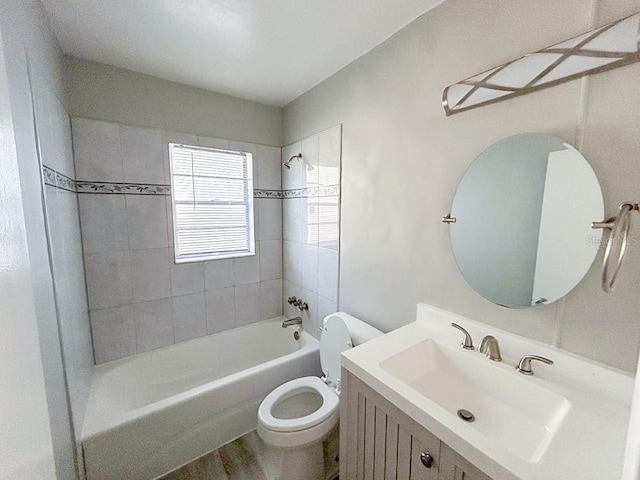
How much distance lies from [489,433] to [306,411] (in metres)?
1.08

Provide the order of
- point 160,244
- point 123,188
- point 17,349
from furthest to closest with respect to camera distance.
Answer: point 160,244, point 123,188, point 17,349

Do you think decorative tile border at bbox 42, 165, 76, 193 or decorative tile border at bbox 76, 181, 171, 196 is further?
decorative tile border at bbox 76, 181, 171, 196

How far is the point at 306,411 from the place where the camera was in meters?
1.61

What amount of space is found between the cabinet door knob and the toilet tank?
701 mm

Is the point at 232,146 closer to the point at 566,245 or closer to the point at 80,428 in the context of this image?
the point at 80,428

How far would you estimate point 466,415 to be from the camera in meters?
0.93

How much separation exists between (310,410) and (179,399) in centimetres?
78

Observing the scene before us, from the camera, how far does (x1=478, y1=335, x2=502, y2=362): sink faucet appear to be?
1.00m

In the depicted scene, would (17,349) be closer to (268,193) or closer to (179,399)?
(179,399)

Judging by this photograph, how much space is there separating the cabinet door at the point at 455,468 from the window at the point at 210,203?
201cm

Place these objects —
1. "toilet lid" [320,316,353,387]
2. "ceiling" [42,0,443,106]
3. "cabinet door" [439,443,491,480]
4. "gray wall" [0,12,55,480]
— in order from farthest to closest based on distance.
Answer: "toilet lid" [320,316,353,387]
"ceiling" [42,0,443,106]
"cabinet door" [439,443,491,480]
"gray wall" [0,12,55,480]

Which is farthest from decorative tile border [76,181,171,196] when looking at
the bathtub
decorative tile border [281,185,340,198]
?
the bathtub

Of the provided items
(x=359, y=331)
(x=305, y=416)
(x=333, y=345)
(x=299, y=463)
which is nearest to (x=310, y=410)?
(x=305, y=416)

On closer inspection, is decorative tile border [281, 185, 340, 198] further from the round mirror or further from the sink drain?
the sink drain
